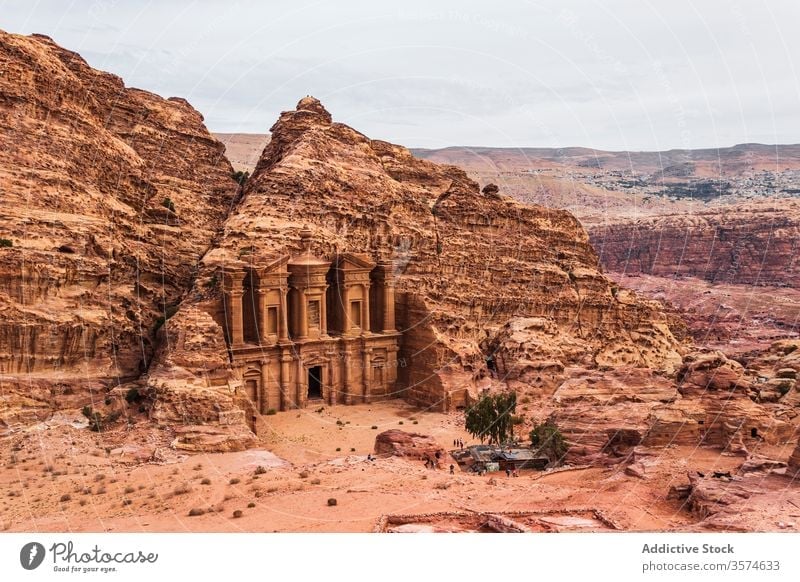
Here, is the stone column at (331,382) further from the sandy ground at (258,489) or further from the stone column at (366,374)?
the sandy ground at (258,489)

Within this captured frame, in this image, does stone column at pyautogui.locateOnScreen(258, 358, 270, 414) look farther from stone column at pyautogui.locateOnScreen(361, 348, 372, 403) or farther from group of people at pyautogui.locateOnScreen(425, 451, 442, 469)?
group of people at pyautogui.locateOnScreen(425, 451, 442, 469)

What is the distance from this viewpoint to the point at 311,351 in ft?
164

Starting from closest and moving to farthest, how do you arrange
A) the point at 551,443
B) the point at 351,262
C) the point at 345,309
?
1. the point at 551,443
2. the point at 351,262
3. the point at 345,309

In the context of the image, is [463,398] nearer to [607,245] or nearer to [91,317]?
[91,317]

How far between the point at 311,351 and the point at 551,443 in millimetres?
19402

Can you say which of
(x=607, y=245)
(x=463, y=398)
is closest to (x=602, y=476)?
(x=463, y=398)

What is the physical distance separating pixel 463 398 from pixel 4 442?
2618 centimetres

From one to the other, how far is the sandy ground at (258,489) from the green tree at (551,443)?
1503mm

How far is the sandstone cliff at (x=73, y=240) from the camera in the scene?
3909cm

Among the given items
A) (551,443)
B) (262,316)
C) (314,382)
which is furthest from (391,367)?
(551,443)

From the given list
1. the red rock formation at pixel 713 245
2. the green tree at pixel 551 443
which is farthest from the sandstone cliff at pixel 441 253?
the red rock formation at pixel 713 245

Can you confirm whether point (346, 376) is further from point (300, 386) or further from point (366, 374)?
point (300, 386)

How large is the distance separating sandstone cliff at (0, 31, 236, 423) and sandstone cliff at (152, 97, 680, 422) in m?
4.00

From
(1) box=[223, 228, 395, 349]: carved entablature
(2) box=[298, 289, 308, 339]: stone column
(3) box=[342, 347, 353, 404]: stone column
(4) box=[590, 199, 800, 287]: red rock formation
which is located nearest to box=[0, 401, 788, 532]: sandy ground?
(1) box=[223, 228, 395, 349]: carved entablature
